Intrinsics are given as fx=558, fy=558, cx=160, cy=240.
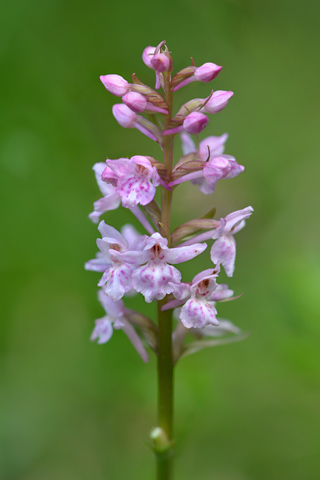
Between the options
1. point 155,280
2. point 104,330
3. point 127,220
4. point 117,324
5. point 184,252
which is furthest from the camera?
point 127,220

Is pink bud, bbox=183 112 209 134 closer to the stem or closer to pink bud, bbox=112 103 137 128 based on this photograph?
the stem

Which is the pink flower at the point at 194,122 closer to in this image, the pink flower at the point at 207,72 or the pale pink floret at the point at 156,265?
the pink flower at the point at 207,72

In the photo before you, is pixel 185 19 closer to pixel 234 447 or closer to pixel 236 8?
pixel 236 8

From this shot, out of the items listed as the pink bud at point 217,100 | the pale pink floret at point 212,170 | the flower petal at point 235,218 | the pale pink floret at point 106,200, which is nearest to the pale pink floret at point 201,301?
the flower petal at point 235,218


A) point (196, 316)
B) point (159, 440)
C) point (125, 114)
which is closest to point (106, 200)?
point (125, 114)

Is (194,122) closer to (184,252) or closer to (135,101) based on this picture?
(135,101)

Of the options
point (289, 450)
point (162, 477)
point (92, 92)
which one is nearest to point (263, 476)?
point (289, 450)

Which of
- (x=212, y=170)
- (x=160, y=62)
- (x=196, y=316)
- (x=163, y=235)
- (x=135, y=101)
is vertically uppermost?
(x=160, y=62)
